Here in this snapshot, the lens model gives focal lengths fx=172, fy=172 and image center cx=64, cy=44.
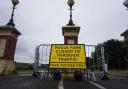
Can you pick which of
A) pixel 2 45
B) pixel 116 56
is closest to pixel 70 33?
pixel 2 45

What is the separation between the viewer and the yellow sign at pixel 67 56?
466 inches

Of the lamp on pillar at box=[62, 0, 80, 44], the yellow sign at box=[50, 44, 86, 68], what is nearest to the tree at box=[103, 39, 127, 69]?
the lamp on pillar at box=[62, 0, 80, 44]

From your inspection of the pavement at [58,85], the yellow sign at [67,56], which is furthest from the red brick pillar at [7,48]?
the pavement at [58,85]

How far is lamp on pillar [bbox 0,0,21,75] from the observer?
682 inches

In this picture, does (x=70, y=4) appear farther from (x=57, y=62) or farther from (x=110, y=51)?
(x=110, y=51)

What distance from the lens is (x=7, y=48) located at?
17.9 metres

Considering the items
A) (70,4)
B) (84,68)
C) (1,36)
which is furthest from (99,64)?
(1,36)

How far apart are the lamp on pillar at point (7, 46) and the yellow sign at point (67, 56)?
23.8ft

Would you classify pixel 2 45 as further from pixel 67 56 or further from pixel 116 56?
pixel 116 56

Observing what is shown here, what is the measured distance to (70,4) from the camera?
19094mm

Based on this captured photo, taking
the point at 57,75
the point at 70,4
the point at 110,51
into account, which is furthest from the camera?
the point at 110,51

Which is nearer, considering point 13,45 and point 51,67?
point 51,67

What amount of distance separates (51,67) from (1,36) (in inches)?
360

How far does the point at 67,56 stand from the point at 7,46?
8485mm
